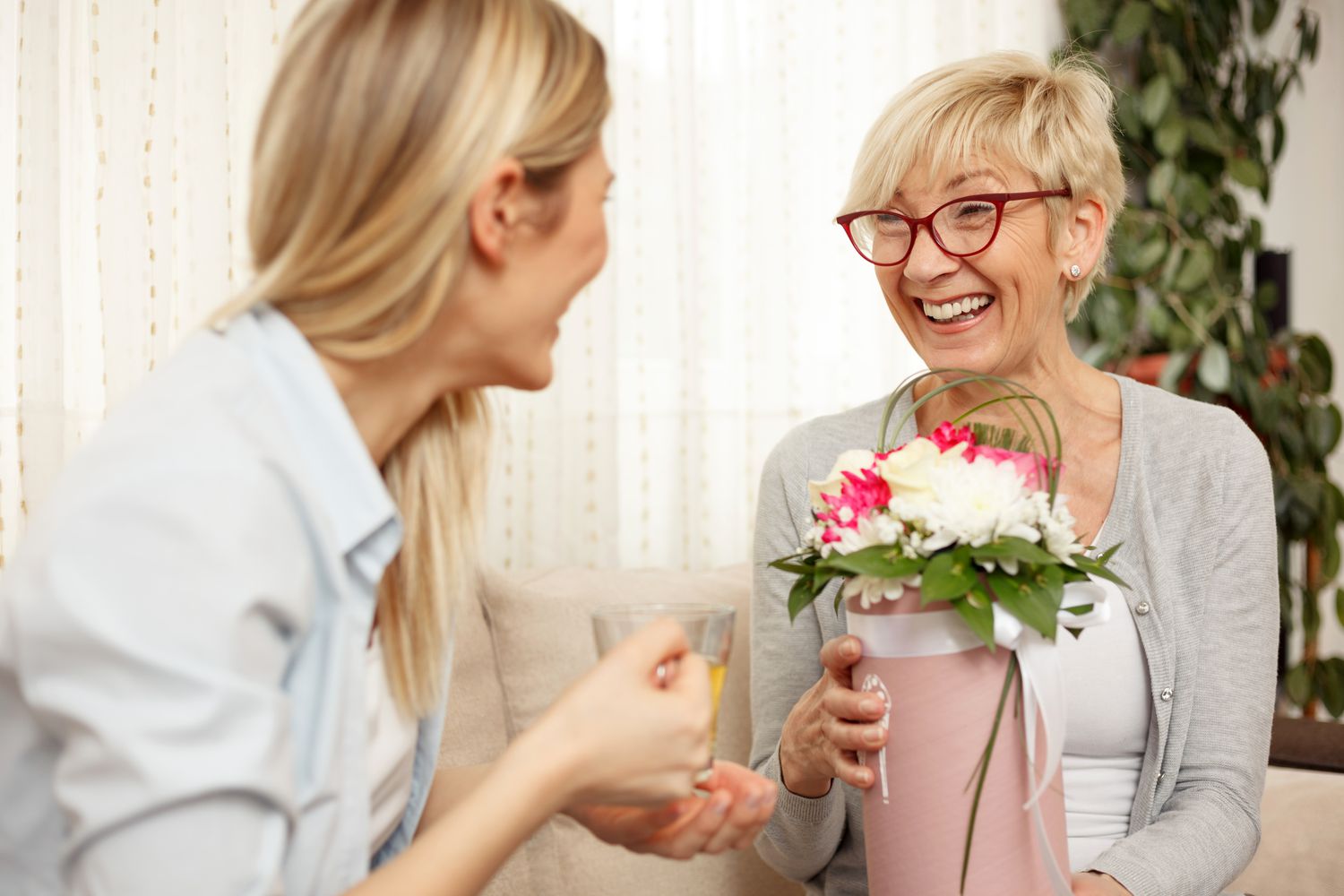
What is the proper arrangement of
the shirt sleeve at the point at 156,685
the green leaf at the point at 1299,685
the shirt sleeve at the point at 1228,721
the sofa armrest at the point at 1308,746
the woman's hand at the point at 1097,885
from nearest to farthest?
the shirt sleeve at the point at 156,685, the woman's hand at the point at 1097,885, the shirt sleeve at the point at 1228,721, the sofa armrest at the point at 1308,746, the green leaf at the point at 1299,685

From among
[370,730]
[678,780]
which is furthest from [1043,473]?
[370,730]

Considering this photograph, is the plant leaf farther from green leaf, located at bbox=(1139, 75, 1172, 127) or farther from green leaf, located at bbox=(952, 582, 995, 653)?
green leaf, located at bbox=(1139, 75, 1172, 127)

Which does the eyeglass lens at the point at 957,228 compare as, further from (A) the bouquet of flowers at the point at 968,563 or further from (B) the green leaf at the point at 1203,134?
(B) the green leaf at the point at 1203,134

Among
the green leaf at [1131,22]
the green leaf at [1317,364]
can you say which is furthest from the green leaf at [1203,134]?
the green leaf at [1317,364]

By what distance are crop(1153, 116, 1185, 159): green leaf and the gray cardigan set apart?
1.52 m

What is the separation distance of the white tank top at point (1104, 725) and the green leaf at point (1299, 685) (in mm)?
1900

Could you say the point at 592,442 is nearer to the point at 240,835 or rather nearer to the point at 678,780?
the point at 678,780

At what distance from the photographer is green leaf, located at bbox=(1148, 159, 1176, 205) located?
290 centimetres

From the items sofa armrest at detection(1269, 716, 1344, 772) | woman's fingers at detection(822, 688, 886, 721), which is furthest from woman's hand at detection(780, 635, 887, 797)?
sofa armrest at detection(1269, 716, 1344, 772)

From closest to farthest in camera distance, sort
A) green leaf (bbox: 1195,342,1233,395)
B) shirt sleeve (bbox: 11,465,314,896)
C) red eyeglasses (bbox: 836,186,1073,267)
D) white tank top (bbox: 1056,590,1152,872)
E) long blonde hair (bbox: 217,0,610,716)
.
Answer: shirt sleeve (bbox: 11,465,314,896) < long blonde hair (bbox: 217,0,610,716) < white tank top (bbox: 1056,590,1152,872) < red eyeglasses (bbox: 836,186,1073,267) < green leaf (bbox: 1195,342,1233,395)

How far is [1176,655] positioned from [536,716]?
889 millimetres

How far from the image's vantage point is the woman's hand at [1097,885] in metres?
1.21

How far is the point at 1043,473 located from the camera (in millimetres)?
1158

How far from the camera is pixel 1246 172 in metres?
2.98
